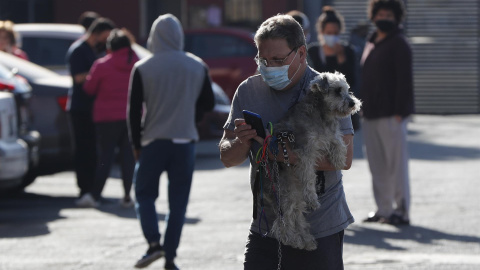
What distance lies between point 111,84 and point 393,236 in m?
3.34

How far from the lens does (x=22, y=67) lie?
1207 centimetres

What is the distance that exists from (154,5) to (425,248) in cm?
1983

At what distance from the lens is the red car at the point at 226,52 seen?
18.6m

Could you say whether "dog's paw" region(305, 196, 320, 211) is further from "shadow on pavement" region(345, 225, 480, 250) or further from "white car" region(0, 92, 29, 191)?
"white car" region(0, 92, 29, 191)

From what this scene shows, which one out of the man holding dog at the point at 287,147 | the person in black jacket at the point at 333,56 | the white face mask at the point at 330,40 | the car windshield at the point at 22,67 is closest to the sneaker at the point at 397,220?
the person in black jacket at the point at 333,56

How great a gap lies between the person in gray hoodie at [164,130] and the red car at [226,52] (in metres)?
10.3

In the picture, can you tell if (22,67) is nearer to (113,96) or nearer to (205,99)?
(113,96)

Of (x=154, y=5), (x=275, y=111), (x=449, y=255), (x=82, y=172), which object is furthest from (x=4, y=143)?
(x=154, y=5)

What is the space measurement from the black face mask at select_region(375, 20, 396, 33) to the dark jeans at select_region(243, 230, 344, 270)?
5.47m

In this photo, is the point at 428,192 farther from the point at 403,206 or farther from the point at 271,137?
the point at 271,137

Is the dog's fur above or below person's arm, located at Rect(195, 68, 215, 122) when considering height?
above

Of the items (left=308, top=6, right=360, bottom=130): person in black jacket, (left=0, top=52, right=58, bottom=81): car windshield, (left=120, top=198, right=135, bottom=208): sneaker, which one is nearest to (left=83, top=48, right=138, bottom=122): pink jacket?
(left=120, top=198, right=135, bottom=208): sneaker

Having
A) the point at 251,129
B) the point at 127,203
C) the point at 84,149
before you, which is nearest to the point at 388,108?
the point at 127,203

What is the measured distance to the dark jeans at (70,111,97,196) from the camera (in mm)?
11469
